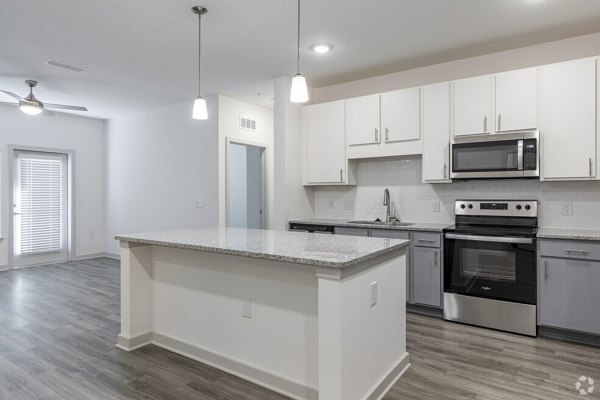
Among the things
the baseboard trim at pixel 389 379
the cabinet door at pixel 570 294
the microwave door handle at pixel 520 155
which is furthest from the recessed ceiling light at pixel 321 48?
the baseboard trim at pixel 389 379

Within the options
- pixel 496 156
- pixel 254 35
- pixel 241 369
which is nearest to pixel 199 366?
pixel 241 369

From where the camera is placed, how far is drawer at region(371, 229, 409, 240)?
3774 mm

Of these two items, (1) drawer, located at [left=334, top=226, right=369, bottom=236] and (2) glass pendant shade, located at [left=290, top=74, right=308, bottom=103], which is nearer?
(2) glass pendant shade, located at [left=290, top=74, right=308, bottom=103]

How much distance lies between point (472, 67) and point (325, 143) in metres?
1.76

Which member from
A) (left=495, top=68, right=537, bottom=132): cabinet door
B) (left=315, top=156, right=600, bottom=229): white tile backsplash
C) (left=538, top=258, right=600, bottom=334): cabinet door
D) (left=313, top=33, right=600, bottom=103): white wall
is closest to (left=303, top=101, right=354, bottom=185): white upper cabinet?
(left=315, top=156, right=600, bottom=229): white tile backsplash

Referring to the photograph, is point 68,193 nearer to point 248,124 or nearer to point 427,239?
point 248,124

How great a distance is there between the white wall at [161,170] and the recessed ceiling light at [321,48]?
6.68 ft

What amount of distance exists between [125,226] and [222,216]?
255 cm

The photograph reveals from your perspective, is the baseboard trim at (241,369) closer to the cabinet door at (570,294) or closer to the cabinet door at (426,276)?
the cabinet door at (426,276)

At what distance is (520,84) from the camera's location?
3436 mm

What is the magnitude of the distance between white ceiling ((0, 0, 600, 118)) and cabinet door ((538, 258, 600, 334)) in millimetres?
2006

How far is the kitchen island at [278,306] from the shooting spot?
1.91m

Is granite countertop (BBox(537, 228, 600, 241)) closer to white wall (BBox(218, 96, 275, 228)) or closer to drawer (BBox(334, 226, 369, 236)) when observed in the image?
drawer (BBox(334, 226, 369, 236))

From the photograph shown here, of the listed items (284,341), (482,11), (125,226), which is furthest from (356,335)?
(125,226)
